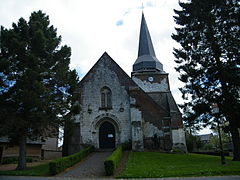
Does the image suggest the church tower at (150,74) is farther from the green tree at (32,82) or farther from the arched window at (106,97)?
the green tree at (32,82)

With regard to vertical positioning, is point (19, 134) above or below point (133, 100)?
below

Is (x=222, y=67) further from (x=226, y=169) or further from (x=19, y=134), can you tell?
(x=19, y=134)

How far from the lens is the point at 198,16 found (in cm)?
1825

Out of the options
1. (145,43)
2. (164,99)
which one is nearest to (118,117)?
(164,99)

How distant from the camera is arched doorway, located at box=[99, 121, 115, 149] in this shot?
24.3 meters

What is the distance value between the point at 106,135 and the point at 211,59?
1346cm

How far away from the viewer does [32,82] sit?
15.1 metres

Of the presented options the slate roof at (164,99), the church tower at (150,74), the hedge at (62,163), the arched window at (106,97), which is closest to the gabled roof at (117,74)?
the arched window at (106,97)

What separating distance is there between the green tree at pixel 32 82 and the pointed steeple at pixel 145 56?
61.6 ft

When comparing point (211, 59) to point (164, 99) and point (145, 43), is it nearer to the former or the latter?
point (164, 99)

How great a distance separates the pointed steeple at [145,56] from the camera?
1375 inches

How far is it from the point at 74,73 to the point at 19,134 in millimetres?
6129

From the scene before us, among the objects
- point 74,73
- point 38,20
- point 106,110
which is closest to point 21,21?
point 38,20

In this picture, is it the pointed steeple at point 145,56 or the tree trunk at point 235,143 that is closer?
the tree trunk at point 235,143
